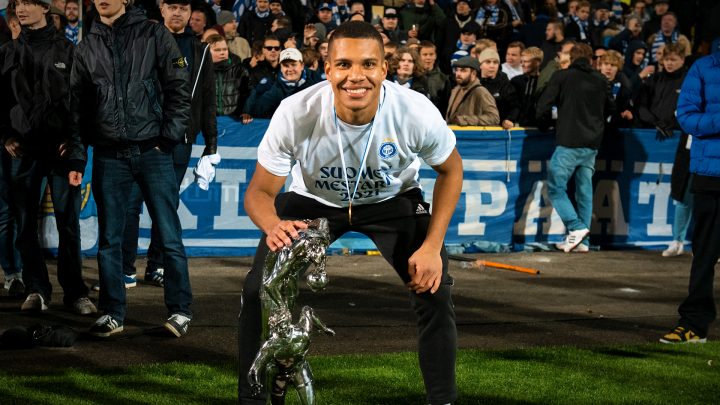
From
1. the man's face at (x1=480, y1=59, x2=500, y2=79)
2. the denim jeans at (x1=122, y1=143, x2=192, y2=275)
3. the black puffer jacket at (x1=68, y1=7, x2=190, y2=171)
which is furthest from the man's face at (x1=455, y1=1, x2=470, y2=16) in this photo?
the black puffer jacket at (x1=68, y1=7, x2=190, y2=171)

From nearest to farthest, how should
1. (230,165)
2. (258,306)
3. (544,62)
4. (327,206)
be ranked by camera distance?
1. (258,306)
2. (327,206)
3. (230,165)
4. (544,62)

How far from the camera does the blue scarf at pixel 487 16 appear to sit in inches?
714

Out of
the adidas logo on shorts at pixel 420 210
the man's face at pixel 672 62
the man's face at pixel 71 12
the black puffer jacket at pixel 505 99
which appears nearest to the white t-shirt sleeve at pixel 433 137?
the adidas logo on shorts at pixel 420 210

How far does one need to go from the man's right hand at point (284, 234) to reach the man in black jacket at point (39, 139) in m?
4.29

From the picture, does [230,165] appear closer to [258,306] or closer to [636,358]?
[636,358]

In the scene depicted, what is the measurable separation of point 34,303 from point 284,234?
15.1ft

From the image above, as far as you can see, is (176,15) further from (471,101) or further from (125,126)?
(471,101)

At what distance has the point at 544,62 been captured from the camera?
16.6 metres

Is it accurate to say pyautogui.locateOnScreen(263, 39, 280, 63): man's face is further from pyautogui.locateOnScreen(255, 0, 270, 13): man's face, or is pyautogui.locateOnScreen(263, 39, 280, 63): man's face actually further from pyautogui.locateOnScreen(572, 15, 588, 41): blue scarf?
pyautogui.locateOnScreen(572, 15, 588, 41): blue scarf

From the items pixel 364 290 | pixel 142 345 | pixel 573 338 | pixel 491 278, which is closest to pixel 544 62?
pixel 491 278

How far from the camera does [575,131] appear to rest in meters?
12.7

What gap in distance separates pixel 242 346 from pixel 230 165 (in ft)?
21.4

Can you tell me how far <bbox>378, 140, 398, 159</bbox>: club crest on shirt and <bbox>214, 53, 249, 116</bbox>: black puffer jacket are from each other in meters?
6.77

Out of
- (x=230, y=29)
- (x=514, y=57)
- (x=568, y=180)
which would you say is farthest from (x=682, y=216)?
(x=230, y=29)
